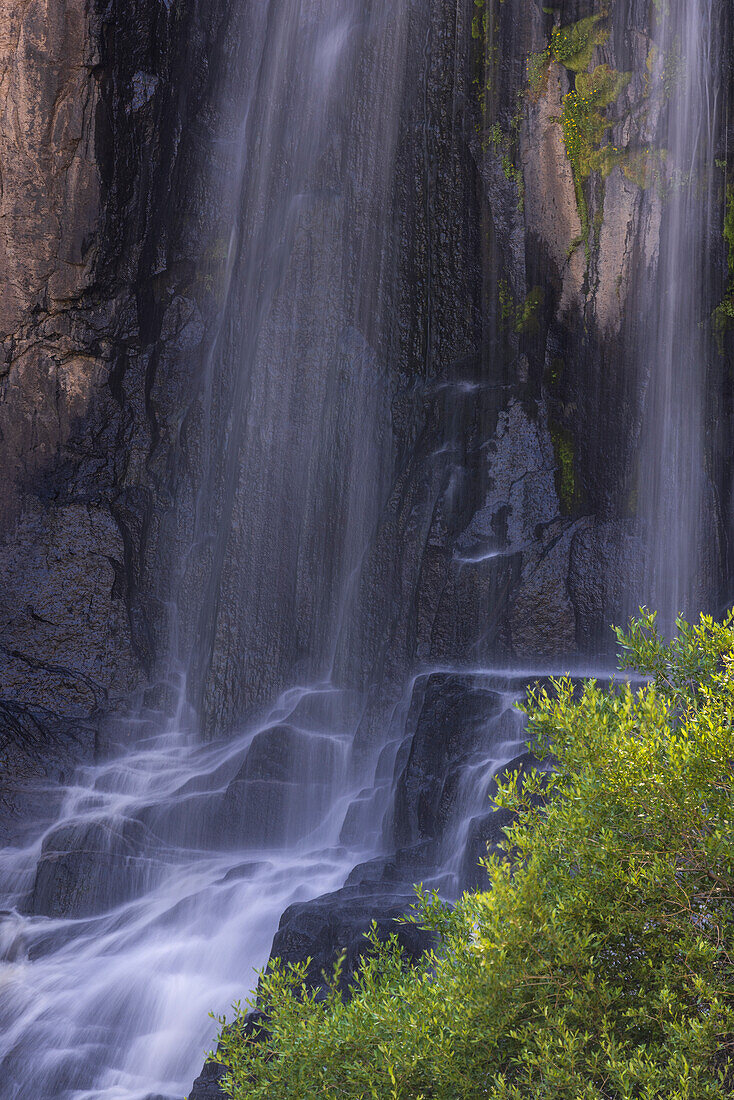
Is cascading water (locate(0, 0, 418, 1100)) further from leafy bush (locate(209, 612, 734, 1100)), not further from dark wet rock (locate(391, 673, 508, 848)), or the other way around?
leafy bush (locate(209, 612, 734, 1100))

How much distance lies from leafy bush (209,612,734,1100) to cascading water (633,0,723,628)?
1123 cm

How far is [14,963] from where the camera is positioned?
33.8 feet

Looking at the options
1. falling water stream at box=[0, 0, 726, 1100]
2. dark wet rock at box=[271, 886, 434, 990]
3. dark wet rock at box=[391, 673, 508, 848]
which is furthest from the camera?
falling water stream at box=[0, 0, 726, 1100]

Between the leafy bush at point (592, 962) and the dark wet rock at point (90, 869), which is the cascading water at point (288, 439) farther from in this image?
the leafy bush at point (592, 962)

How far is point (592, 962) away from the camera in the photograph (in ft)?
11.6

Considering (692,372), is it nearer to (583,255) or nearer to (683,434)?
(683,434)

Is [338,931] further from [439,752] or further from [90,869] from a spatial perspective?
[90,869]

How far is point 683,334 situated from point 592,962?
43.4 ft

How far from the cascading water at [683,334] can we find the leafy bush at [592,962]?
36.8 feet

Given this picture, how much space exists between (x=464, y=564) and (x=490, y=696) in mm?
3282

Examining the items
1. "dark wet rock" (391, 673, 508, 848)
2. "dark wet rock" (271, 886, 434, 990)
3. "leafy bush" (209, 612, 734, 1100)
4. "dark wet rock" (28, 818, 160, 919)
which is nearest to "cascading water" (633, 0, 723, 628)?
"dark wet rock" (391, 673, 508, 848)

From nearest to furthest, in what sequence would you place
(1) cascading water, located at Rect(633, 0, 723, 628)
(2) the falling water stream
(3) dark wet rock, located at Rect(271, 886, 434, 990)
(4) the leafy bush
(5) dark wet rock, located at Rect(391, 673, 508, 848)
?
1. (4) the leafy bush
2. (3) dark wet rock, located at Rect(271, 886, 434, 990)
3. (5) dark wet rock, located at Rect(391, 673, 508, 848)
4. (2) the falling water stream
5. (1) cascading water, located at Rect(633, 0, 723, 628)

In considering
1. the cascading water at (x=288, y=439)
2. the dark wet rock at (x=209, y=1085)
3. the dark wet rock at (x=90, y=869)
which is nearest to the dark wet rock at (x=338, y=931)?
the dark wet rock at (x=209, y=1085)

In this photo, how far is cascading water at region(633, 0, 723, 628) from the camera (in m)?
14.7
